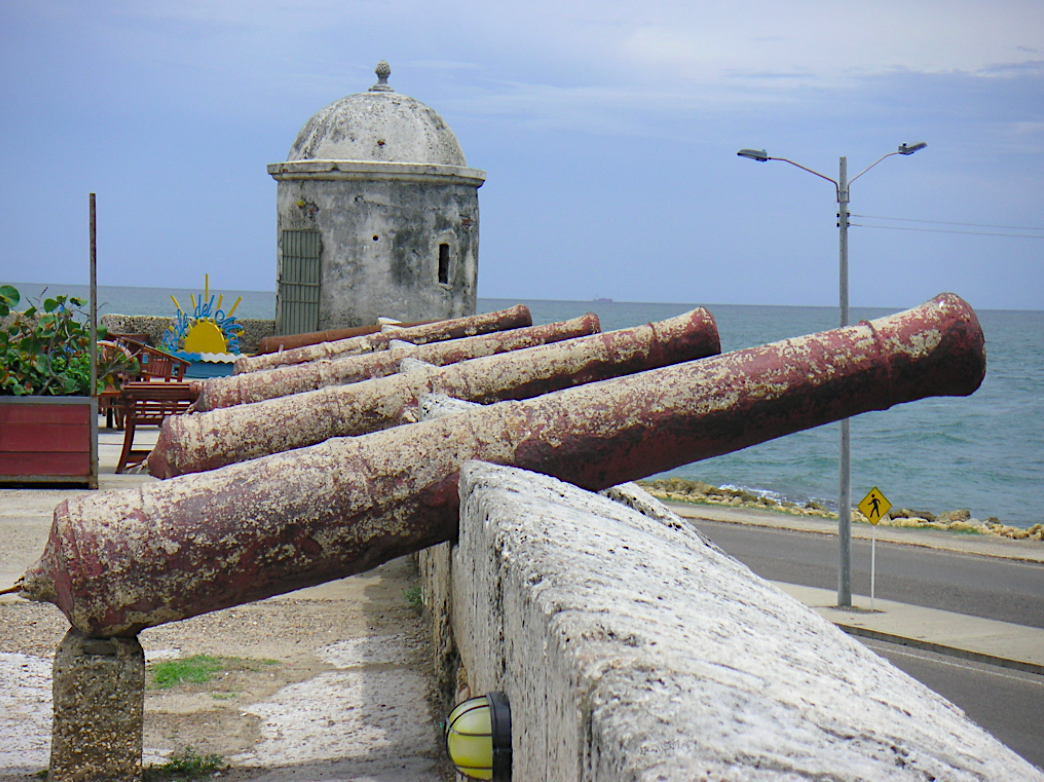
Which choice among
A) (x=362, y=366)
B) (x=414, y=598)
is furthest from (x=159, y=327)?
(x=414, y=598)

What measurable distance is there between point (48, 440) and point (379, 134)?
8.82 m

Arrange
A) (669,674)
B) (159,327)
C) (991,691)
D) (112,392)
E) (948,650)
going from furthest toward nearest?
1. (159,327)
2. (112,392)
3. (948,650)
4. (991,691)
5. (669,674)

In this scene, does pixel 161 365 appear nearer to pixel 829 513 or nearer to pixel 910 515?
pixel 829 513

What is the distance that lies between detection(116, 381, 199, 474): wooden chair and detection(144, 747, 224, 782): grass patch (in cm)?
994

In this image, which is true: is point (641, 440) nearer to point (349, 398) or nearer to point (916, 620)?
point (349, 398)

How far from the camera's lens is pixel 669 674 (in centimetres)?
159

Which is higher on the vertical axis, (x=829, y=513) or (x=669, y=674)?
(x=669, y=674)

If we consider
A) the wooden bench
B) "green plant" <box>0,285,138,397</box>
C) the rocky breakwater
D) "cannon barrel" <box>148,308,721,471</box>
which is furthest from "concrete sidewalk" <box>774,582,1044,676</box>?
the wooden bench

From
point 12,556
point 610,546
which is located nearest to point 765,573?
point 12,556

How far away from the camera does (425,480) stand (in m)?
3.57

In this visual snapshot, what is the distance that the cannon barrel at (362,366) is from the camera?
25.1 feet

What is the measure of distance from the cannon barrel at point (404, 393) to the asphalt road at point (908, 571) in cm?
1032

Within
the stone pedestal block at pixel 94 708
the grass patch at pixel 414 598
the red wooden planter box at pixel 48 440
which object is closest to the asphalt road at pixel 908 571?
the red wooden planter box at pixel 48 440

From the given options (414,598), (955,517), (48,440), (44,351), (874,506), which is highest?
(44,351)
